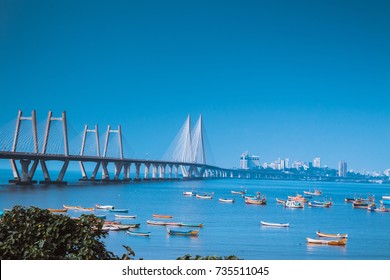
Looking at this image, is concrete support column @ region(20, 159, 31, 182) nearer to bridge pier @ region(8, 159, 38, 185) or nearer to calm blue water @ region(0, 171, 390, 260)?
bridge pier @ region(8, 159, 38, 185)

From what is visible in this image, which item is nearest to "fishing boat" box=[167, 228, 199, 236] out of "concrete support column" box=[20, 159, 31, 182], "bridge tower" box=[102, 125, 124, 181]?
"concrete support column" box=[20, 159, 31, 182]

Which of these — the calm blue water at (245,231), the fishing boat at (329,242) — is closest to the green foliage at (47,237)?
the calm blue water at (245,231)

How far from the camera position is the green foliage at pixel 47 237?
5.58 metres

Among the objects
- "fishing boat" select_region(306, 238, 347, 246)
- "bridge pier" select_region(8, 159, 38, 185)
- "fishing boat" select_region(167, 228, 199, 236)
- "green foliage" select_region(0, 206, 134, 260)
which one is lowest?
"fishing boat" select_region(306, 238, 347, 246)

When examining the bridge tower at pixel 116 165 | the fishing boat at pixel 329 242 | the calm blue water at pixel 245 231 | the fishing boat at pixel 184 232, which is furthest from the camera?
the bridge tower at pixel 116 165

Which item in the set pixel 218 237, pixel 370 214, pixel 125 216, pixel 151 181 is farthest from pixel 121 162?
pixel 218 237

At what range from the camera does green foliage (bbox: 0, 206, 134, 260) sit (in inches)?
220

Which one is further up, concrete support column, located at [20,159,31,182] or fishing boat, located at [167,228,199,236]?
concrete support column, located at [20,159,31,182]

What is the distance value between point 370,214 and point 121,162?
32.5 metres

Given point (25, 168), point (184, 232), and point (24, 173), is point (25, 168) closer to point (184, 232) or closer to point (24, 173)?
point (24, 173)

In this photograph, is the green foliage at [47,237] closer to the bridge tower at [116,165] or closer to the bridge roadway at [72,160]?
the bridge roadway at [72,160]

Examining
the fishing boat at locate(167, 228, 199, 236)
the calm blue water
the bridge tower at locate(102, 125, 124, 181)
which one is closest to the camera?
the calm blue water

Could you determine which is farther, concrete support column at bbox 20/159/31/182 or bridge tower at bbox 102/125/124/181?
bridge tower at bbox 102/125/124/181

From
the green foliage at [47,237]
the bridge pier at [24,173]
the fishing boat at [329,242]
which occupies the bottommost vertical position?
the fishing boat at [329,242]
